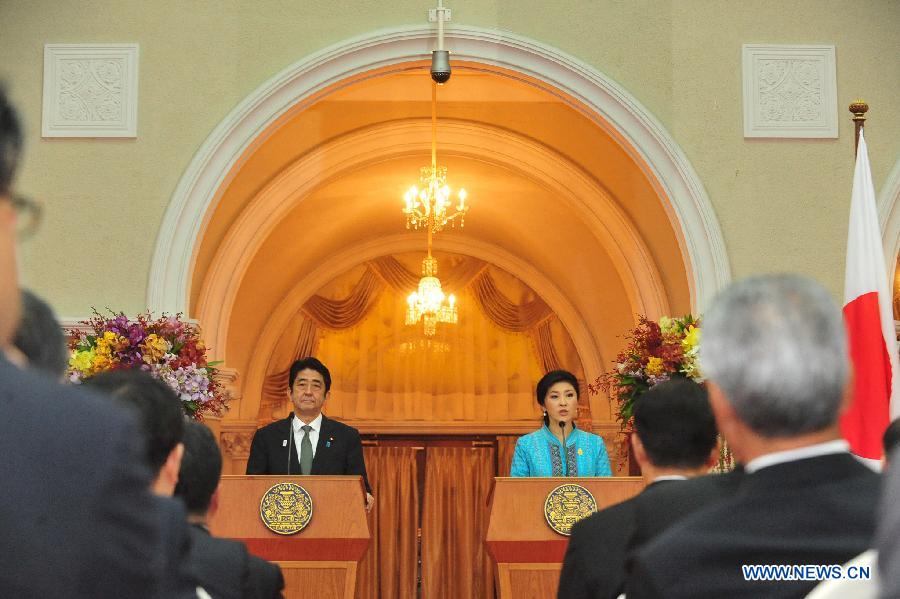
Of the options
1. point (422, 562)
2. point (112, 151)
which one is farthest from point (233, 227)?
point (422, 562)

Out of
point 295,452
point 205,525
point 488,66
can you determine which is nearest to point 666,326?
point 488,66

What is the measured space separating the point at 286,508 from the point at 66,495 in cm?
457

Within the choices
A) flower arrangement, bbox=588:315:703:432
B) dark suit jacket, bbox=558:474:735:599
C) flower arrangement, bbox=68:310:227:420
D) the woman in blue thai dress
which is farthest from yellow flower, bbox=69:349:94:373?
dark suit jacket, bbox=558:474:735:599

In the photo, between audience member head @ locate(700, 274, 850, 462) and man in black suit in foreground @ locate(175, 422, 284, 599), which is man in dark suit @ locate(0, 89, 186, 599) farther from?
A: man in black suit in foreground @ locate(175, 422, 284, 599)

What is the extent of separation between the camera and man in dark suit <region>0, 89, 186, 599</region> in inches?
42.1

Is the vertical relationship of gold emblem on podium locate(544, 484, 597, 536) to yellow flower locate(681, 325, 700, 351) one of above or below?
below

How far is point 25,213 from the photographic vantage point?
48.4 inches

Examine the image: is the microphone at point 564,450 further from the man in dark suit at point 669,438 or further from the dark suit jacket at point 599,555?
the man in dark suit at point 669,438

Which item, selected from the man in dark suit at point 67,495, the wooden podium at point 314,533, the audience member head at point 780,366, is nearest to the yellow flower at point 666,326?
the wooden podium at point 314,533

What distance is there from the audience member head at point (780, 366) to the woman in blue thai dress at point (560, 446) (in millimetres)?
4786

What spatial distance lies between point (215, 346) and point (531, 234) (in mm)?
4180

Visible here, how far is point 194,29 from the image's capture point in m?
7.05

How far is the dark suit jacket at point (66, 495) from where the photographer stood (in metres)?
1.07

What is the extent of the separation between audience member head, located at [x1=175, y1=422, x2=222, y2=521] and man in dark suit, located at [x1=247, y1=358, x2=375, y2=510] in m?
4.04
